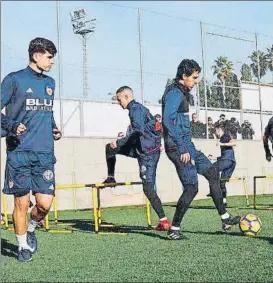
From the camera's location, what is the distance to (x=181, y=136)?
6723 millimetres

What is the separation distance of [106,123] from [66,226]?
21.6 ft

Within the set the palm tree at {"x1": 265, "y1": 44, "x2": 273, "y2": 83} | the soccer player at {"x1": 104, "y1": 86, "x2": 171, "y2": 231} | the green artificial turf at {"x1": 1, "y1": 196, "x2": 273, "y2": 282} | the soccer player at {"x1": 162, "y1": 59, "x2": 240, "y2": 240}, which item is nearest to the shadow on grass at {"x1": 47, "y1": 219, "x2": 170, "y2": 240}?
the green artificial turf at {"x1": 1, "y1": 196, "x2": 273, "y2": 282}

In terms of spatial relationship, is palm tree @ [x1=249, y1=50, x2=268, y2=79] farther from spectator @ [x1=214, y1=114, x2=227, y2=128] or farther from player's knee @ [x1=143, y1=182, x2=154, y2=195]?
player's knee @ [x1=143, y1=182, x2=154, y2=195]

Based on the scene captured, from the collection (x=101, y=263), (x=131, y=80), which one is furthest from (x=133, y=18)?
(x=101, y=263)

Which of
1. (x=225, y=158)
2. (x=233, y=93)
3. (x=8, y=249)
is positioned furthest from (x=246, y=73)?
(x=8, y=249)

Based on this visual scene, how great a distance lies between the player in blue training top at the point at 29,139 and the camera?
→ 5.50 m

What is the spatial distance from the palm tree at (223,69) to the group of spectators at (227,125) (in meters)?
0.81

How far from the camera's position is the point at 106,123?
51.8 feet

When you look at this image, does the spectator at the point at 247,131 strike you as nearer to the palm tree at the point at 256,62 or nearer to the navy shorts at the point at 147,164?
the palm tree at the point at 256,62

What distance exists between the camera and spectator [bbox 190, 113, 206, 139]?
18677mm

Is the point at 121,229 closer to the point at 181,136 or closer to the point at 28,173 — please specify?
the point at 181,136

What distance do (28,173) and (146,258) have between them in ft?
4.36

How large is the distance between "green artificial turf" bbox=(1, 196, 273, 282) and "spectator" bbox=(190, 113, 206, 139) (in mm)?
11222

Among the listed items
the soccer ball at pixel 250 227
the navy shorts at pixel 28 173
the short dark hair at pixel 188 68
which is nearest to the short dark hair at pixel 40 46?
the navy shorts at pixel 28 173
